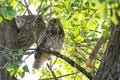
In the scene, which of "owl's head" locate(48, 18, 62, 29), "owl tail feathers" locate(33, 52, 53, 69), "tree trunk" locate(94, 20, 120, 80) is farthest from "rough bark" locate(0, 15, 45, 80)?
"tree trunk" locate(94, 20, 120, 80)

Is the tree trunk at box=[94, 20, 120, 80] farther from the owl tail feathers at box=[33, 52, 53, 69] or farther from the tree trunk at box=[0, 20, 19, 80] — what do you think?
the tree trunk at box=[0, 20, 19, 80]

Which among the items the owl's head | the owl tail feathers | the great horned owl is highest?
the owl's head

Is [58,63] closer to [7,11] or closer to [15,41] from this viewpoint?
[15,41]

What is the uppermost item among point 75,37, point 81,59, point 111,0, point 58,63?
point 111,0

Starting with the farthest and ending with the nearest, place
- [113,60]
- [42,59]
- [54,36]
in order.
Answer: [54,36]
[42,59]
[113,60]

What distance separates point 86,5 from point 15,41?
0.71 m

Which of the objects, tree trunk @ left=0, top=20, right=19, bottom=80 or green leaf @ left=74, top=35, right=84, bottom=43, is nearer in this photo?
tree trunk @ left=0, top=20, right=19, bottom=80

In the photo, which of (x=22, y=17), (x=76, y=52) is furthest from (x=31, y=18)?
(x=76, y=52)

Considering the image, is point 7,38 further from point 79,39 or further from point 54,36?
point 79,39

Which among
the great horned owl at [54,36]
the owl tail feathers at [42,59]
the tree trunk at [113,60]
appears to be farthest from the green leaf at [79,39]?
the tree trunk at [113,60]

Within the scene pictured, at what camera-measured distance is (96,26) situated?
3240 mm

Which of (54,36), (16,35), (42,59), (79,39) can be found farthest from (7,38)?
(79,39)

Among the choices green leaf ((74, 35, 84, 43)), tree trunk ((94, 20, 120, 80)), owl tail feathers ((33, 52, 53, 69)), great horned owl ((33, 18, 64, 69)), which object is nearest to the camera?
tree trunk ((94, 20, 120, 80))

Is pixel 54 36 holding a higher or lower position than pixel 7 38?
lower
